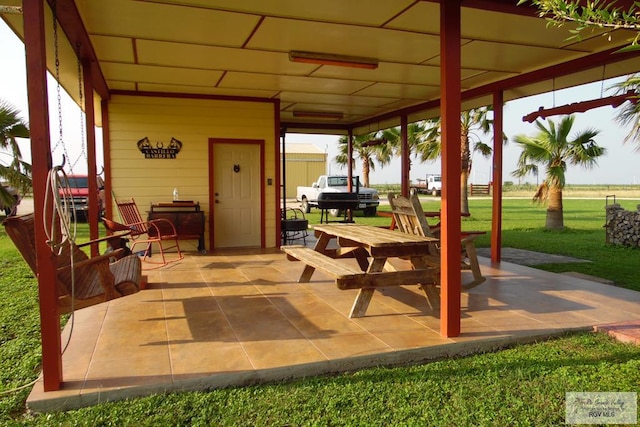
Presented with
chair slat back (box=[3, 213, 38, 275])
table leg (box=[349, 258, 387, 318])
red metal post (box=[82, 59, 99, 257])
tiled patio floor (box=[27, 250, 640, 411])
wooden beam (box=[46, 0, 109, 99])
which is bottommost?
tiled patio floor (box=[27, 250, 640, 411])

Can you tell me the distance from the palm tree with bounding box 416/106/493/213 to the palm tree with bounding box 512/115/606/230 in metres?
2.43

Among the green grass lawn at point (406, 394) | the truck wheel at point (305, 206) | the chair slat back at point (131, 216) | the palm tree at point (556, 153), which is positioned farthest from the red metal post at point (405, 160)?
the truck wheel at point (305, 206)

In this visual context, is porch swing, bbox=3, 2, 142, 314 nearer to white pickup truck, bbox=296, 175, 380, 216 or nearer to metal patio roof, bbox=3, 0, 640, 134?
metal patio roof, bbox=3, 0, 640, 134

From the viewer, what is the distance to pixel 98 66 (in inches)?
222

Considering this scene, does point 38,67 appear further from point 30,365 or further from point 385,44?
point 385,44

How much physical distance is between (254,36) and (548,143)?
9.21 m

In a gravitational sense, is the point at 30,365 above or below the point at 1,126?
below

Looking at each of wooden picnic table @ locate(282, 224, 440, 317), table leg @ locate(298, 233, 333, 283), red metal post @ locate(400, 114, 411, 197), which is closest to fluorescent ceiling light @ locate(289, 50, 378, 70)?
table leg @ locate(298, 233, 333, 283)

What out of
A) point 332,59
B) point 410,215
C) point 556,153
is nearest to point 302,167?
point 556,153

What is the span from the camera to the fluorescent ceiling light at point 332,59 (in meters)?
5.14

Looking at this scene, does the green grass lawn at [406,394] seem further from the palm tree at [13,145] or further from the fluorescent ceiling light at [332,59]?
the palm tree at [13,145]

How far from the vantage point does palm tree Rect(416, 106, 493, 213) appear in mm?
14180

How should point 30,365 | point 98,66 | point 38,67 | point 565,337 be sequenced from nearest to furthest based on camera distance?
point 38,67
point 30,365
point 565,337
point 98,66

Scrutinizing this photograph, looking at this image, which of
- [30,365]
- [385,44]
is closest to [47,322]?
[30,365]
